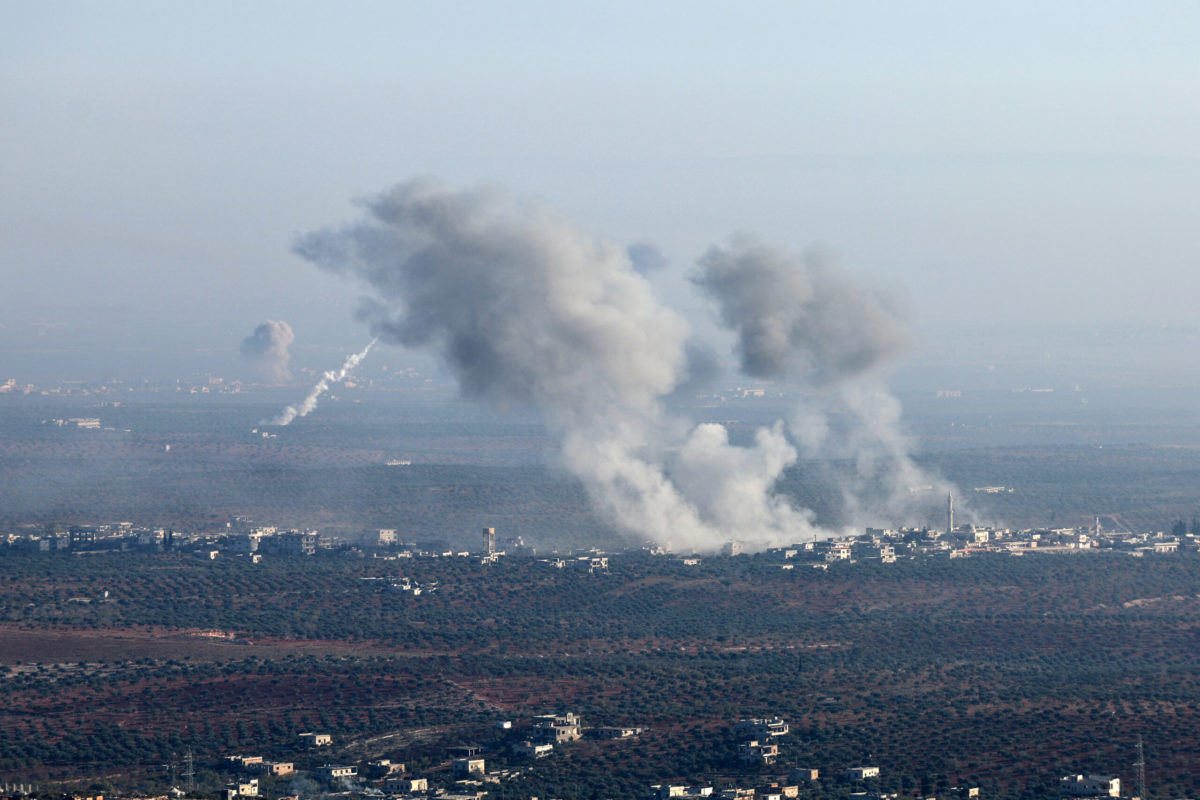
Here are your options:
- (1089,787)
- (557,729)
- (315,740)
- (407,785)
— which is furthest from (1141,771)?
(315,740)

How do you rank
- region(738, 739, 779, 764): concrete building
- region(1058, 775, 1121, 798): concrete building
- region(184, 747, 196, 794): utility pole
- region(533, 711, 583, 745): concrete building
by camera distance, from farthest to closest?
region(533, 711, 583, 745): concrete building < region(738, 739, 779, 764): concrete building < region(184, 747, 196, 794): utility pole < region(1058, 775, 1121, 798): concrete building

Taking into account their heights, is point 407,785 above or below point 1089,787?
above

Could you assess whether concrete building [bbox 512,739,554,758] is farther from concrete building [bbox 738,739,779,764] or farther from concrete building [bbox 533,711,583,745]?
concrete building [bbox 738,739,779,764]

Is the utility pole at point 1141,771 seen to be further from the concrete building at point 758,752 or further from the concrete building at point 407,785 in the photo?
the concrete building at point 407,785

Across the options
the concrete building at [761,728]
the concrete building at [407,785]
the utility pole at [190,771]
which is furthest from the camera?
the concrete building at [761,728]

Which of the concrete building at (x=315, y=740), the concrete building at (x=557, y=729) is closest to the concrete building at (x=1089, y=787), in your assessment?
the concrete building at (x=557, y=729)

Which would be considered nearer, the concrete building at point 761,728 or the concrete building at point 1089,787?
the concrete building at point 1089,787

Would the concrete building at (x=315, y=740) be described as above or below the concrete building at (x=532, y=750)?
above

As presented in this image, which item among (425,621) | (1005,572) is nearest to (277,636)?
(425,621)

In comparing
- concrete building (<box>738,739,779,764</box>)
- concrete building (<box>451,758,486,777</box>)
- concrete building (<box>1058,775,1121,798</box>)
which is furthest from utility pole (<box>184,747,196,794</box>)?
concrete building (<box>1058,775,1121,798</box>)

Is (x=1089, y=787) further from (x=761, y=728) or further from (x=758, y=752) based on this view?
(x=761, y=728)

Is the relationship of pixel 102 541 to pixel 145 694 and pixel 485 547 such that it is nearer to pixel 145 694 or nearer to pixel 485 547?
pixel 485 547

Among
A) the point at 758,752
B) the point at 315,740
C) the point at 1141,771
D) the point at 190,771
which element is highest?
the point at 315,740
